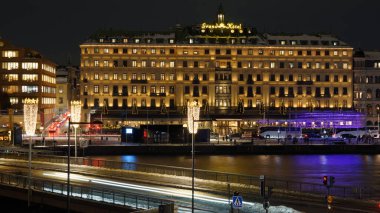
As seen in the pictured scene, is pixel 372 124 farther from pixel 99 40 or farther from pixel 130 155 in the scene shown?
pixel 130 155

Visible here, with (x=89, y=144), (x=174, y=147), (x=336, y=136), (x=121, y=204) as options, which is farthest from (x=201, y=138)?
(x=121, y=204)

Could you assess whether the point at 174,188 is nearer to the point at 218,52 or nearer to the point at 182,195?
the point at 182,195

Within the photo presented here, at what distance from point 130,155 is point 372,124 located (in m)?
73.0

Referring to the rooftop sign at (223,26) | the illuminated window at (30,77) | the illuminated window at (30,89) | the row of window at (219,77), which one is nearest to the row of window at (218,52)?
the row of window at (219,77)

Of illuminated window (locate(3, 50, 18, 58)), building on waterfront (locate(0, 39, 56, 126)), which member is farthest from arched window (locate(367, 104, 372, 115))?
illuminated window (locate(3, 50, 18, 58))

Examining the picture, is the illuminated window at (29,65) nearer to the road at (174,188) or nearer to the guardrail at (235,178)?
the guardrail at (235,178)

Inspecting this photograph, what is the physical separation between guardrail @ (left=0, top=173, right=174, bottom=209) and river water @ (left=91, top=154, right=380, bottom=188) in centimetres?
2829

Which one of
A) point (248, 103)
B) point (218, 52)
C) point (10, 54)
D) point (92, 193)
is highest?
point (218, 52)

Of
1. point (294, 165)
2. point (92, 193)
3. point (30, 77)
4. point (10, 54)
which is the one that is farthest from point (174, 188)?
point (10, 54)

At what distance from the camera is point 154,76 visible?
146 metres

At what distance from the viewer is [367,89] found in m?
152

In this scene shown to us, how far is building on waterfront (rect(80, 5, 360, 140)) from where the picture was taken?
14275 centimetres

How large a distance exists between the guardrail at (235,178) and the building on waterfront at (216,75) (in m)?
71.1

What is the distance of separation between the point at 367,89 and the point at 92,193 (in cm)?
12069
